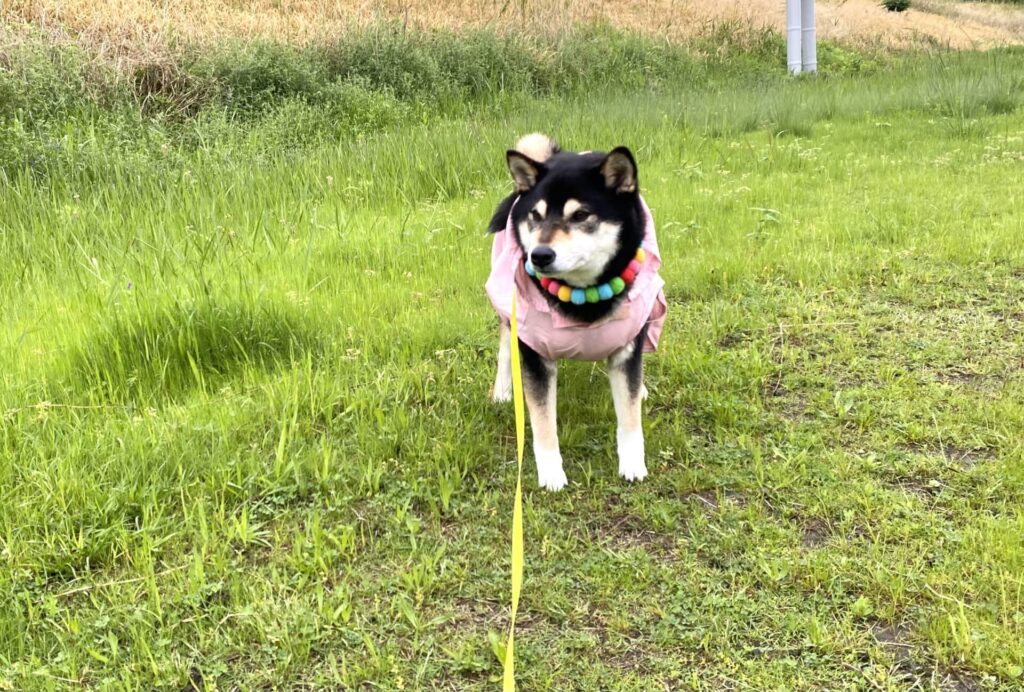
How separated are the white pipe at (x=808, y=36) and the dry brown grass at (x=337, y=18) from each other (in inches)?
89.4

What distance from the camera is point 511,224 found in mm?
2936

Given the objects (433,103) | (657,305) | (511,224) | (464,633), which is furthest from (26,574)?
(433,103)

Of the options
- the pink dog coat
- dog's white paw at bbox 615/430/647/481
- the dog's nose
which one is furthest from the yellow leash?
dog's white paw at bbox 615/430/647/481

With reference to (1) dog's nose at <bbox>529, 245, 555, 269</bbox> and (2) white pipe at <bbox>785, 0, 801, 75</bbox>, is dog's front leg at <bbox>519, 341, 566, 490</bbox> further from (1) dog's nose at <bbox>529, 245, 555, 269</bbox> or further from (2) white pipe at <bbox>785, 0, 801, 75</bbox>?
(2) white pipe at <bbox>785, 0, 801, 75</bbox>

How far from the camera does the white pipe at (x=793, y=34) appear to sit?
45.0 feet

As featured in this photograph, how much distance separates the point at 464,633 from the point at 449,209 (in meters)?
4.12

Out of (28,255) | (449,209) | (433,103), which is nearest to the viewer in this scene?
(28,255)

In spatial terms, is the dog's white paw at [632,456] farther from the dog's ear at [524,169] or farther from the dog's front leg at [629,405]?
the dog's ear at [524,169]

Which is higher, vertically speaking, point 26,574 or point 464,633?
point 26,574

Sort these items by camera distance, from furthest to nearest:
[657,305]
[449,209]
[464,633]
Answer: [449,209]
[657,305]
[464,633]

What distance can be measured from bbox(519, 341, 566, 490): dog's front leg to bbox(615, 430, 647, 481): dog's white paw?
10.1 inches

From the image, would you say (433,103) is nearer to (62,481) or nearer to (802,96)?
(802,96)

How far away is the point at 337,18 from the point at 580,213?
10004 millimetres

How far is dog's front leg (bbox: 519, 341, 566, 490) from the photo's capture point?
2795mm
